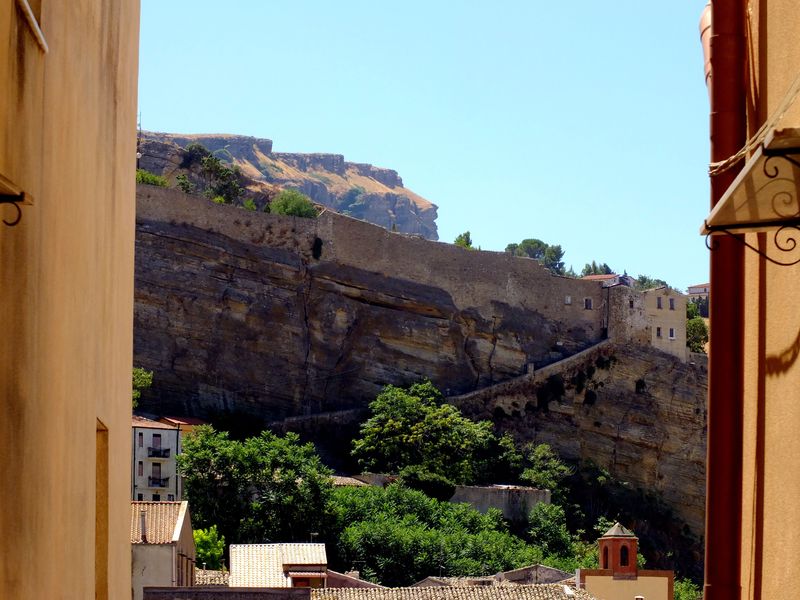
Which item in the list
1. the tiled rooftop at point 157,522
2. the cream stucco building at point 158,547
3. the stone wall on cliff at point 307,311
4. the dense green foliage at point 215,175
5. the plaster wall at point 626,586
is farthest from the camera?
the dense green foliage at point 215,175

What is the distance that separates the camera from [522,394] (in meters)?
69.1

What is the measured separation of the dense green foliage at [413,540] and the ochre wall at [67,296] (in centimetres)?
4120

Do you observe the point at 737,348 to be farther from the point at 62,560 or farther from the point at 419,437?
the point at 419,437

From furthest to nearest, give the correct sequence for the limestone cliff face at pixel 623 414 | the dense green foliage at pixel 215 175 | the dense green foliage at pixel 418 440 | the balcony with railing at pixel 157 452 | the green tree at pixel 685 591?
the dense green foliage at pixel 215 175 → the limestone cliff face at pixel 623 414 → the dense green foliage at pixel 418 440 → the balcony with railing at pixel 157 452 → the green tree at pixel 685 591

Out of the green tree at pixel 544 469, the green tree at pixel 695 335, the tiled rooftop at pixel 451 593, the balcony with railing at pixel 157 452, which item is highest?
the green tree at pixel 695 335

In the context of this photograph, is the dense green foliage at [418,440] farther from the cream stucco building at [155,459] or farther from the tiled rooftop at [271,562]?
the tiled rooftop at [271,562]

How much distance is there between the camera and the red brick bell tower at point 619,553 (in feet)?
136

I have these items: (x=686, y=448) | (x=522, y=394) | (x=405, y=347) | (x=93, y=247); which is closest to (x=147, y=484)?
(x=405, y=347)

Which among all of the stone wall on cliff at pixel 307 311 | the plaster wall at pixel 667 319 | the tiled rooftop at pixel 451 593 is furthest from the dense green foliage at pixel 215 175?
the tiled rooftop at pixel 451 593

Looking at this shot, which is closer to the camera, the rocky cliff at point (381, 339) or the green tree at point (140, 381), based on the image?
the green tree at point (140, 381)

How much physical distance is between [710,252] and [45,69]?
288cm

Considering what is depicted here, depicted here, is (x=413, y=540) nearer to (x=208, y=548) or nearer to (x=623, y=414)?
(x=208, y=548)

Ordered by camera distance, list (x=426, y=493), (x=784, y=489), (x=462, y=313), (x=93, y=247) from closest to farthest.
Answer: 1. (x=784, y=489)
2. (x=93, y=247)
3. (x=426, y=493)
4. (x=462, y=313)

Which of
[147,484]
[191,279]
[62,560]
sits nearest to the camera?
[62,560]
